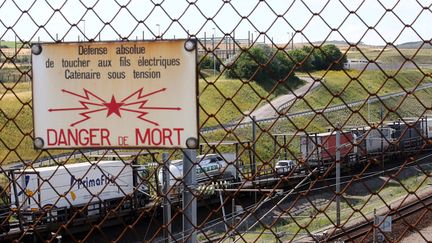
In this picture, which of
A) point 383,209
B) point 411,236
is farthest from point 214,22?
point 383,209

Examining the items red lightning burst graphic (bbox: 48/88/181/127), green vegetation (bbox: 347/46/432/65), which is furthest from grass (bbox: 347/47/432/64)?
red lightning burst graphic (bbox: 48/88/181/127)

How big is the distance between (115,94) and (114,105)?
1.8 inches

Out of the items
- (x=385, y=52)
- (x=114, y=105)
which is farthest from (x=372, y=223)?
(x=385, y=52)

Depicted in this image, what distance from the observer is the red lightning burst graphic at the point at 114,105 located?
266cm

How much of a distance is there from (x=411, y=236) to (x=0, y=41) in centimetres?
936

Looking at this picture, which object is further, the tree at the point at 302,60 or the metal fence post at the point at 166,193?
the metal fence post at the point at 166,193

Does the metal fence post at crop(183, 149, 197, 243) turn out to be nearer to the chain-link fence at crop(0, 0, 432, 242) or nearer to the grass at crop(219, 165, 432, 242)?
the chain-link fence at crop(0, 0, 432, 242)

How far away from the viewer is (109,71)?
8.81ft

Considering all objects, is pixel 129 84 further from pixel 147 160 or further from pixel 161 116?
pixel 147 160

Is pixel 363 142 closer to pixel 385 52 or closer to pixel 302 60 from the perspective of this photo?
pixel 385 52

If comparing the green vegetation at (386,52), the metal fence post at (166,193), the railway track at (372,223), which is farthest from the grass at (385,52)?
the metal fence post at (166,193)

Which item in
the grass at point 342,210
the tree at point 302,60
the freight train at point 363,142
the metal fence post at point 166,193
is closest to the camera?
the tree at point 302,60

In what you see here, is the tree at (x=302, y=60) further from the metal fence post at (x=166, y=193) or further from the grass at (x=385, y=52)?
the metal fence post at (x=166, y=193)

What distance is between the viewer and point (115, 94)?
2.68 meters
